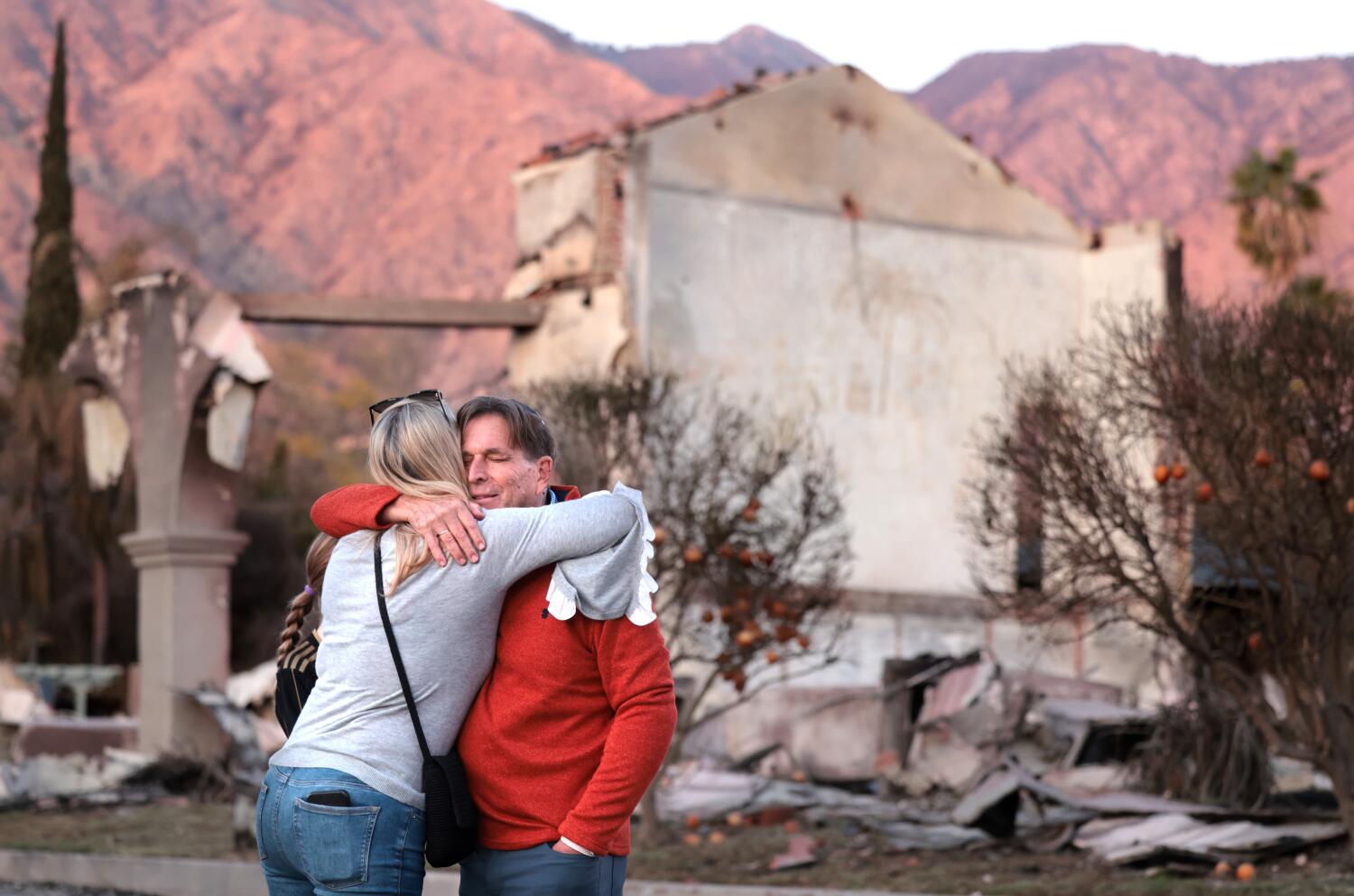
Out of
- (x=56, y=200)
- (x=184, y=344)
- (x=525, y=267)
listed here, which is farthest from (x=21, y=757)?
(x=56, y=200)

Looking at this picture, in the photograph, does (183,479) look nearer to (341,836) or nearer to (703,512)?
(703,512)

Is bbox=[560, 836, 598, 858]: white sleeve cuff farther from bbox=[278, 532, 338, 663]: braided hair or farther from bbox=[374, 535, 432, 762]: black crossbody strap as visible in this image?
bbox=[278, 532, 338, 663]: braided hair

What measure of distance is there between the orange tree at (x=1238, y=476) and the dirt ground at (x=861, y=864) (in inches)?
30.5

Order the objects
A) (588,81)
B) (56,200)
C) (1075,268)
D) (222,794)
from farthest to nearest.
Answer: (588,81), (56,200), (1075,268), (222,794)

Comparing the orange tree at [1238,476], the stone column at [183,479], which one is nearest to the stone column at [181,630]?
the stone column at [183,479]

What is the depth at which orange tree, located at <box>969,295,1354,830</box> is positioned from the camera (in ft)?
30.1

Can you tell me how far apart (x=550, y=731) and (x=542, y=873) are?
255 mm

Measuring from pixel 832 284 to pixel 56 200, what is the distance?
2012cm

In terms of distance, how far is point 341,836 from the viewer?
10.2 feet

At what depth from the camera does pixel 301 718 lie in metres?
3.28

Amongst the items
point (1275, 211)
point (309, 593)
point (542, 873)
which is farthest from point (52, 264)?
point (542, 873)

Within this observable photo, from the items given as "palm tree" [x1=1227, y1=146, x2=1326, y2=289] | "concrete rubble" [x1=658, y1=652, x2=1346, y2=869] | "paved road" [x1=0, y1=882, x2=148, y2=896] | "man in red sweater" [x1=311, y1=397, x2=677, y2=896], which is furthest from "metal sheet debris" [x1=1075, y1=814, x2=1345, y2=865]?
"palm tree" [x1=1227, y1=146, x2=1326, y2=289]

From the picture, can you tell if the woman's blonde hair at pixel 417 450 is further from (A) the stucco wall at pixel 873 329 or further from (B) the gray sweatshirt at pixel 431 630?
(A) the stucco wall at pixel 873 329

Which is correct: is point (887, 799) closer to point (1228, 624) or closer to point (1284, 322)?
point (1228, 624)
